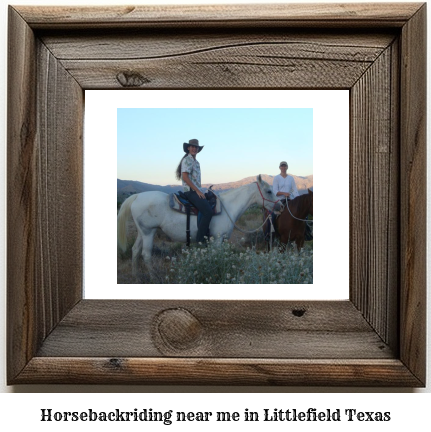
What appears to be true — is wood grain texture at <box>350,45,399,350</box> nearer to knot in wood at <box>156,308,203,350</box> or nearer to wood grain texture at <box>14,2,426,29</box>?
wood grain texture at <box>14,2,426,29</box>

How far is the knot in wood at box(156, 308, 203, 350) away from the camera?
627mm

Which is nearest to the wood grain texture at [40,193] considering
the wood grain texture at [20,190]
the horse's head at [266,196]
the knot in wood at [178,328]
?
the wood grain texture at [20,190]

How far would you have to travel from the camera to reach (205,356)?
24.7 inches

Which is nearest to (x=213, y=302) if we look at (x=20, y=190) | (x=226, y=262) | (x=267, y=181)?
(x=226, y=262)

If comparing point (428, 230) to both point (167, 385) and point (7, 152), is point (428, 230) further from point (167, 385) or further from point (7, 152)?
point (7, 152)

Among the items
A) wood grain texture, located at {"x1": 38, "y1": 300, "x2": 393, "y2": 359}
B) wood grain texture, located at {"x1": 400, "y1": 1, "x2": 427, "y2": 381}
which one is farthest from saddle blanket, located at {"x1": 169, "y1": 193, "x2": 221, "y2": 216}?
wood grain texture, located at {"x1": 400, "y1": 1, "x2": 427, "y2": 381}

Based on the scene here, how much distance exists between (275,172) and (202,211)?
10 cm

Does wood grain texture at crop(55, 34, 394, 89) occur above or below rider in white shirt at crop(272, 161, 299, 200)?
above

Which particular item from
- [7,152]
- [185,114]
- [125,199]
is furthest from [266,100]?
[7,152]

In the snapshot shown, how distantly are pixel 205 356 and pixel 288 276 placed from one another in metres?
0.14

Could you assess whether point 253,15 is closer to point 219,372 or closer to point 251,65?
point 251,65

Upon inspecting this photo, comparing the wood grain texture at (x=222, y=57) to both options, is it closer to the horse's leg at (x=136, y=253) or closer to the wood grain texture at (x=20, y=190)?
the wood grain texture at (x=20, y=190)

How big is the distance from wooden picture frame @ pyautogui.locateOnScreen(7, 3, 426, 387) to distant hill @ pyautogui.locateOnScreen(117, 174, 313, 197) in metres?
0.05
